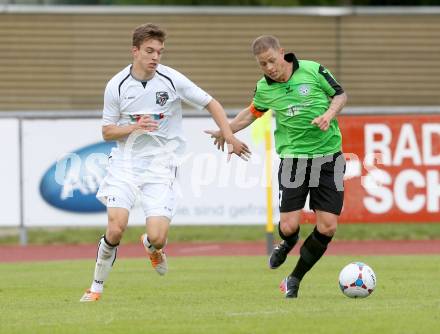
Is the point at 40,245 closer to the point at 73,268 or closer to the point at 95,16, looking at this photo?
the point at 73,268

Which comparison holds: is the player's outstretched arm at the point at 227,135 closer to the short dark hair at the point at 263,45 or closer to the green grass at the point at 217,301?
the short dark hair at the point at 263,45

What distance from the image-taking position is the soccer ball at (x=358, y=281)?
9852 millimetres

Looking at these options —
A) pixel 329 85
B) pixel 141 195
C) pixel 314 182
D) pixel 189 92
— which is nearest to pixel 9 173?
pixel 141 195

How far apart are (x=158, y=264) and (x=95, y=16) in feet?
49.6

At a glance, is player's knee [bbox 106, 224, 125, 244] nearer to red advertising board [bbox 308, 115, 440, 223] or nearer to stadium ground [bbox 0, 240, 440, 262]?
stadium ground [bbox 0, 240, 440, 262]

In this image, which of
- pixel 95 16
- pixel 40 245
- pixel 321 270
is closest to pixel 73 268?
pixel 321 270

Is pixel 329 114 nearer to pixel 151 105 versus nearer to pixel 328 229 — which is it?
pixel 328 229

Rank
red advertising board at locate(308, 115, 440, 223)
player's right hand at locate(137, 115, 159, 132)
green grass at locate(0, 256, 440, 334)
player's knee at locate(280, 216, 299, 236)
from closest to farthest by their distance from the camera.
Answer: green grass at locate(0, 256, 440, 334)
player's right hand at locate(137, 115, 159, 132)
player's knee at locate(280, 216, 299, 236)
red advertising board at locate(308, 115, 440, 223)

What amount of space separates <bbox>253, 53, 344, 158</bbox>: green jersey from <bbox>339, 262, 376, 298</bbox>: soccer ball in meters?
1.14

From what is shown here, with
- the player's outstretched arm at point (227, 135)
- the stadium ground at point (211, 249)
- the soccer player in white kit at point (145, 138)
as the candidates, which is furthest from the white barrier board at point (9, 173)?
the player's outstretched arm at point (227, 135)

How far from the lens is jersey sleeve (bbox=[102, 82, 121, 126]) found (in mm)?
9930

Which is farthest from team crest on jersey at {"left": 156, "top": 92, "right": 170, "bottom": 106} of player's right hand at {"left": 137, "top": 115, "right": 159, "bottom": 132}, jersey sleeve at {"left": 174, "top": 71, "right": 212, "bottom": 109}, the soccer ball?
the soccer ball

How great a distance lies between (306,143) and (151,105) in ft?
4.77

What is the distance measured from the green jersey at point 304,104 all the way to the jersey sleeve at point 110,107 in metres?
1.41
